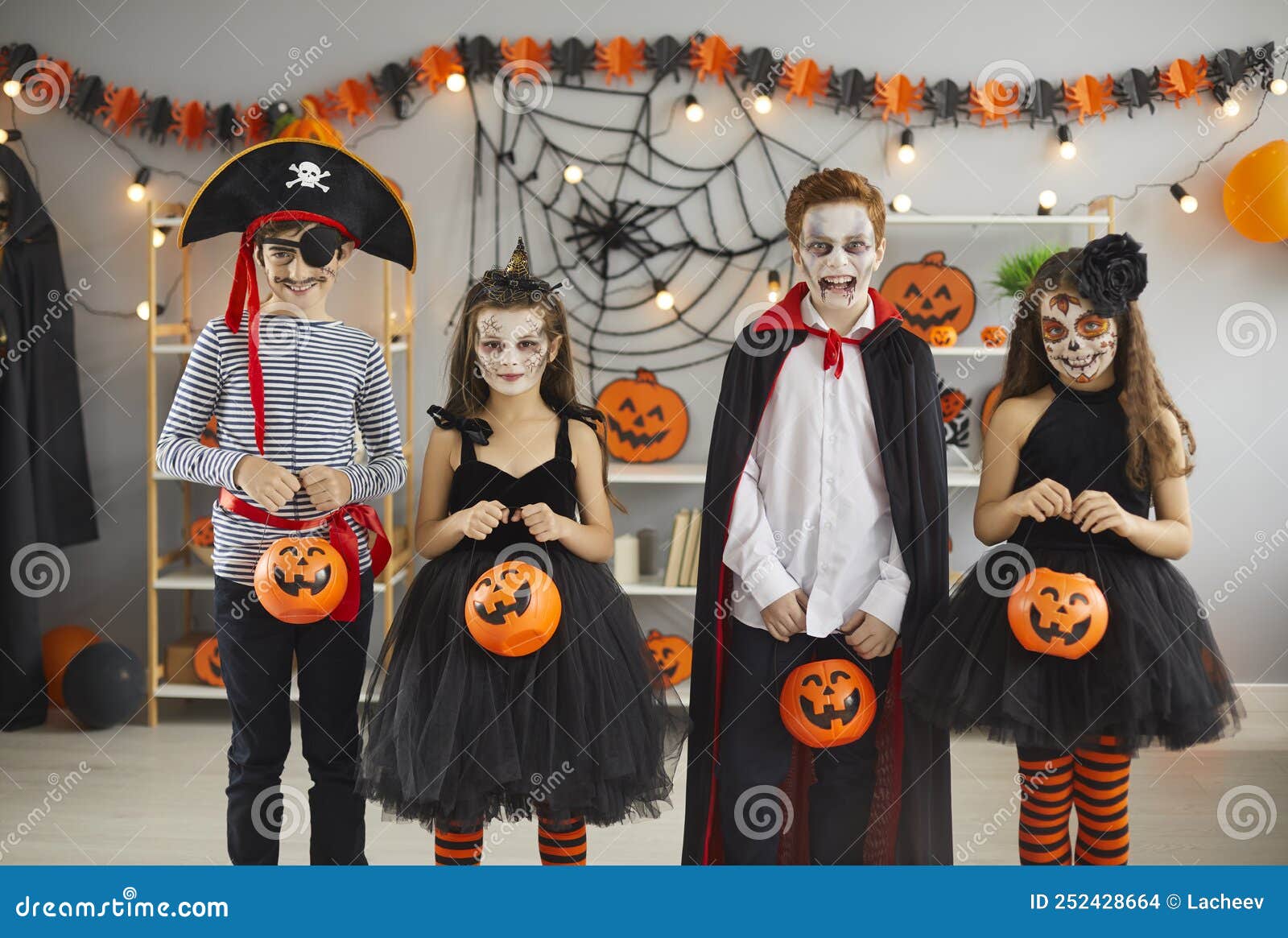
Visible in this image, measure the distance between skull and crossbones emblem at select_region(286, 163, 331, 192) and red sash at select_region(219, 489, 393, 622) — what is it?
0.61 meters

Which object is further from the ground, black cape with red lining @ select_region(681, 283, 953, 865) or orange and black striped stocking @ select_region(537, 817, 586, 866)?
black cape with red lining @ select_region(681, 283, 953, 865)

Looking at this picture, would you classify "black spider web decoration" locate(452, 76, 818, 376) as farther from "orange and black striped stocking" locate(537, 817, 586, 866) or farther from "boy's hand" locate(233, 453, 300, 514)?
"orange and black striped stocking" locate(537, 817, 586, 866)

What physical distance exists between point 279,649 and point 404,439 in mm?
1876

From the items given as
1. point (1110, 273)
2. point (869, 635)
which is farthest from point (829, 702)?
point (1110, 273)

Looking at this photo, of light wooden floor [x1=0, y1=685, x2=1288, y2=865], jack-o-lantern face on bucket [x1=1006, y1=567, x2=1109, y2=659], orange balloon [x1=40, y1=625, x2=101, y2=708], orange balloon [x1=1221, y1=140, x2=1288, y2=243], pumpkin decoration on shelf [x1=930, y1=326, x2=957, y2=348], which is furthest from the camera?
orange balloon [x1=40, y1=625, x2=101, y2=708]

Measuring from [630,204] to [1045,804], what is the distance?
257 centimetres

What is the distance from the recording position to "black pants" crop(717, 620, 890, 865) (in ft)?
7.13

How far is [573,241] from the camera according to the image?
4.05m

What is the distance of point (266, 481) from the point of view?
2.12m

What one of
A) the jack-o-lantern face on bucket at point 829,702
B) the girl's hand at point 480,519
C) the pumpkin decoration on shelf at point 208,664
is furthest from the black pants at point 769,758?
the pumpkin decoration on shelf at point 208,664

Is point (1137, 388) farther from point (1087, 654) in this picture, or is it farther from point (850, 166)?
point (850, 166)

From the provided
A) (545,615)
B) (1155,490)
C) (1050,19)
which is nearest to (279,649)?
(545,615)

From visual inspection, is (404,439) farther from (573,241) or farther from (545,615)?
(545,615)

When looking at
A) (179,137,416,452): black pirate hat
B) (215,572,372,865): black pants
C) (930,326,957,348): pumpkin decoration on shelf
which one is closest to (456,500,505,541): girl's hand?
(215,572,372,865): black pants
